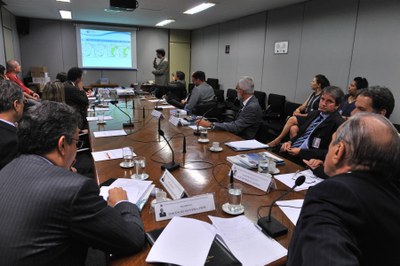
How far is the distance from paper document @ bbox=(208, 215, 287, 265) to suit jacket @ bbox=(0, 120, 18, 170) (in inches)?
53.7

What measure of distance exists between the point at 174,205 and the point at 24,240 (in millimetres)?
604

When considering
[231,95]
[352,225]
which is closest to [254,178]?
[352,225]

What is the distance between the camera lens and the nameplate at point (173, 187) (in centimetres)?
145

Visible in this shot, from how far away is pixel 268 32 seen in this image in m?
6.29

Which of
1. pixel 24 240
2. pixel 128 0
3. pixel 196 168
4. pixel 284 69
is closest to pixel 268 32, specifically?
pixel 284 69

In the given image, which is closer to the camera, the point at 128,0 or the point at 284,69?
the point at 128,0

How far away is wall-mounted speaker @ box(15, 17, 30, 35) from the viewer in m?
7.83

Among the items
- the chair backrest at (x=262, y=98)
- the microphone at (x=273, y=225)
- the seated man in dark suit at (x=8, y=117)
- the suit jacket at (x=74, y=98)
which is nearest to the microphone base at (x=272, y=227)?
the microphone at (x=273, y=225)

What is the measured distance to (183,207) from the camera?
4.30 ft

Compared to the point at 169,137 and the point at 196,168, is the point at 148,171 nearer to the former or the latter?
the point at 196,168

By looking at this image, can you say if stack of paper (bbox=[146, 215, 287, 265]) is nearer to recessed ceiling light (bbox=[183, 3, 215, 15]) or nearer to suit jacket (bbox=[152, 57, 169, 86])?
recessed ceiling light (bbox=[183, 3, 215, 15])

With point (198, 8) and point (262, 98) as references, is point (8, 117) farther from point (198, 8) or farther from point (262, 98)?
point (262, 98)

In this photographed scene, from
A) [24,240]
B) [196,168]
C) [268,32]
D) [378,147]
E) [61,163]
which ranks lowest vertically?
[196,168]

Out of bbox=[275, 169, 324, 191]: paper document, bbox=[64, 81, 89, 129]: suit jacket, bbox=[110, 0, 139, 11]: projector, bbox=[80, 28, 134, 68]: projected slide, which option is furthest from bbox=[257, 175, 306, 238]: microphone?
bbox=[80, 28, 134, 68]: projected slide
